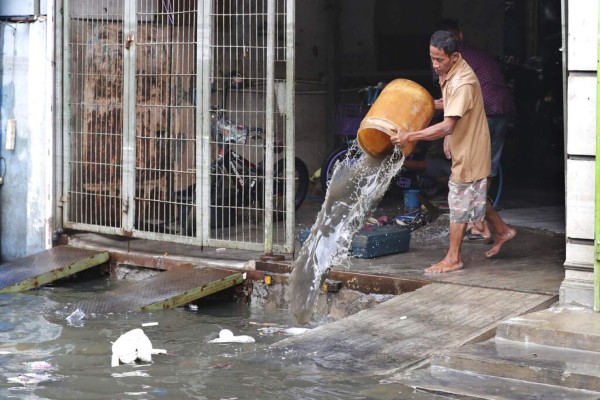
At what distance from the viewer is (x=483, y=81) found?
10250 mm

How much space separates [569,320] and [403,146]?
1992mm

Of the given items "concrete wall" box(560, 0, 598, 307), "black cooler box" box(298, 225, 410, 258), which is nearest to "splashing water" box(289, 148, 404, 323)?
"black cooler box" box(298, 225, 410, 258)

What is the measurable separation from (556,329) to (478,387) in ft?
2.83

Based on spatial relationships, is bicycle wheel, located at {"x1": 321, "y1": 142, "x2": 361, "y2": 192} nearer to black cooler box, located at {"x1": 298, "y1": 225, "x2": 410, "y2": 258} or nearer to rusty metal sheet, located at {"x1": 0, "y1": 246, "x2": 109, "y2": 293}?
black cooler box, located at {"x1": 298, "y1": 225, "x2": 410, "y2": 258}

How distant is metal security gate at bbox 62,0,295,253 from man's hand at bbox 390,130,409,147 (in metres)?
1.17

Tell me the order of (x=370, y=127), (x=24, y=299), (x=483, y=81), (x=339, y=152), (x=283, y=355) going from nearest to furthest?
(x=283, y=355)
(x=370, y=127)
(x=24, y=299)
(x=483, y=81)
(x=339, y=152)

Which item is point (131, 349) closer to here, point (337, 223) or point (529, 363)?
point (337, 223)

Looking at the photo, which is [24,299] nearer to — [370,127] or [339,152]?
[370,127]

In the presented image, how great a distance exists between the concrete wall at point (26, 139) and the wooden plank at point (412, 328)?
4.46 metres

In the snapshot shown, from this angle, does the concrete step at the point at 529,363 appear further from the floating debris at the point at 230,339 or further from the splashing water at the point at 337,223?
the splashing water at the point at 337,223

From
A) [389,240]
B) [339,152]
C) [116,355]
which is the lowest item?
[116,355]

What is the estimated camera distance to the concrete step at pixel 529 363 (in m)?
5.90

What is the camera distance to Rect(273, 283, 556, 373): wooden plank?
6.55m

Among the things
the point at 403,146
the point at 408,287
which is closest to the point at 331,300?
the point at 408,287
